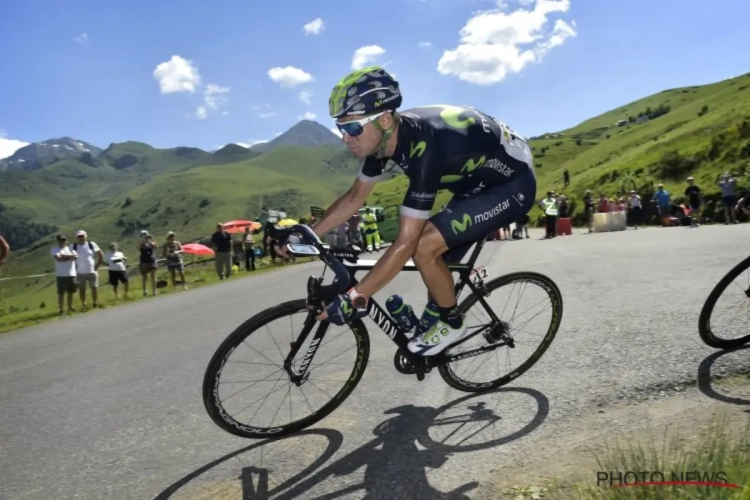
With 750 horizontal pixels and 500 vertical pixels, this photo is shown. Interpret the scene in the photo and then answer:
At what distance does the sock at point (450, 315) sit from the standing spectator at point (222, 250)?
16.3 meters

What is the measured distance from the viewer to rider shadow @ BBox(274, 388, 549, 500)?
2.96 meters

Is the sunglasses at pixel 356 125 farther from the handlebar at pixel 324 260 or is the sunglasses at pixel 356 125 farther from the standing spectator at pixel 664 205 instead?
the standing spectator at pixel 664 205

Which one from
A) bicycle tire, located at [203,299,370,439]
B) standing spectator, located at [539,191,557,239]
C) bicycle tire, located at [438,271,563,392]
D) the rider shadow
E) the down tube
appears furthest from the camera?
standing spectator, located at [539,191,557,239]

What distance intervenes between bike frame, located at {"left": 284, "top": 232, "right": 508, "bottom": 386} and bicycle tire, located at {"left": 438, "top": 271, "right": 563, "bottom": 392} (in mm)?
117

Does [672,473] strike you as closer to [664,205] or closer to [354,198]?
[354,198]

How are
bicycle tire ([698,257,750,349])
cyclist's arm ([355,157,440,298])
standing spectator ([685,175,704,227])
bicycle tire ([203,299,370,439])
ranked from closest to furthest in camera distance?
cyclist's arm ([355,157,440,298]), bicycle tire ([203,299,370,439]), bicycle tire ([698,257,750,349]), standing spectator ([685,175,704,227])

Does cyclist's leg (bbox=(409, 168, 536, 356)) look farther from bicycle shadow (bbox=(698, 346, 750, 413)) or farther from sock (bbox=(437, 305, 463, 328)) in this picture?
bicycle shadow (bbox=(698, 346, 750, 413))

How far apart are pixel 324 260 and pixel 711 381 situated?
2.85 metres

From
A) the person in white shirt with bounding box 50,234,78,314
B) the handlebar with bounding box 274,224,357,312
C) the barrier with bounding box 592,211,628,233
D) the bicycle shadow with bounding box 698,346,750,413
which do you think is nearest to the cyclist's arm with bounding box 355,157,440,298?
the handlebar with bounding box 274,224,357,312

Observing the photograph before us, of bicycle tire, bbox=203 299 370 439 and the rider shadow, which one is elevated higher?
bicycle tire, bbox=203 299 370 439

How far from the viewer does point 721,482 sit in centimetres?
219

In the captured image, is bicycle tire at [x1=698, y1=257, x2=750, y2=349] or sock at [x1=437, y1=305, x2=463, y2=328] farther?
bicycle tire at [x1=698, y1=257, x2=750, y2=349]

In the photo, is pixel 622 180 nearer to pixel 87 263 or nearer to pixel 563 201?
pixel 563 201

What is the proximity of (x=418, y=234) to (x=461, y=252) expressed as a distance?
876 millimetres
